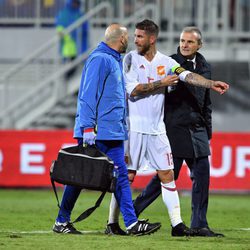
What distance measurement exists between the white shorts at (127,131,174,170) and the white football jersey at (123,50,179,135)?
7cm

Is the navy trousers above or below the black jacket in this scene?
below

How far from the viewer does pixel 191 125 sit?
10742mm

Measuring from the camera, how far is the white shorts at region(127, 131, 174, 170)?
34.1ft

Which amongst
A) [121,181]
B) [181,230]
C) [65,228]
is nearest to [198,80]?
[121,181]

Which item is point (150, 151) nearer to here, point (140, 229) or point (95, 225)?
point (140, 229)

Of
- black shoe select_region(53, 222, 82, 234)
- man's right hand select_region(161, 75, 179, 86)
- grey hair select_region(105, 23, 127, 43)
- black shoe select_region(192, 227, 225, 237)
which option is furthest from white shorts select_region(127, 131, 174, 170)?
grey hair select_region(105, 23, 127, 43)

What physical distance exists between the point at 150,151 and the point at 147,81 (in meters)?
0.72

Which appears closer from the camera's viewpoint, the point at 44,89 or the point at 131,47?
the point at 131,47

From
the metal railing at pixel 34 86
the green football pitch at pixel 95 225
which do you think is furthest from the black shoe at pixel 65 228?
the metal railing at pixel 34 86

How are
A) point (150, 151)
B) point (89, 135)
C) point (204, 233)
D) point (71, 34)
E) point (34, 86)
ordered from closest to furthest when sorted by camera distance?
point (89, 135), point (150, 151), point (204, 233), point (34, 86), point (71, 34)

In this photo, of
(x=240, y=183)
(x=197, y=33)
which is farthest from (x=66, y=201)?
(x=240, y=183)

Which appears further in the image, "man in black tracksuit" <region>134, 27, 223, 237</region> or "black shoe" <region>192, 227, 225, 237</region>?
"man in black tracksuit" <region>134, 27, 223, 237</region>

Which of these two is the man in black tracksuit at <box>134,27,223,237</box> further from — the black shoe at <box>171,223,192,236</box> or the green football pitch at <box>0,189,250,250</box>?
the green football pitch at <box>0,189,250,250</box>

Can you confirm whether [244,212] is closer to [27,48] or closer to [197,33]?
[197,33]
